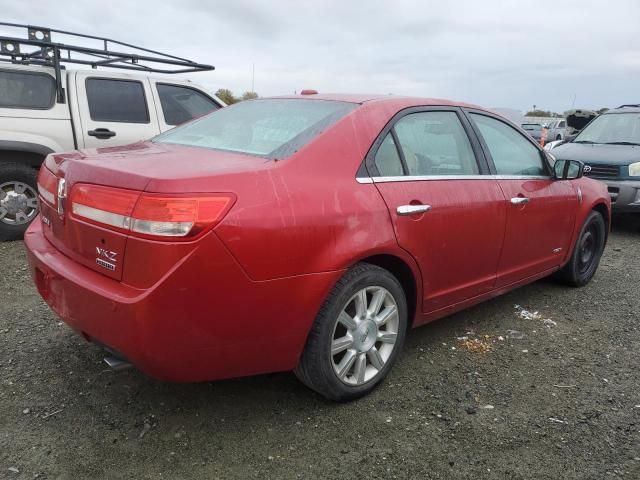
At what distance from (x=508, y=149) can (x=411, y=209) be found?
4.49ft

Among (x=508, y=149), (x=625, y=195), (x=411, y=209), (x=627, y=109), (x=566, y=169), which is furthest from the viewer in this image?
(x=627, y=109)

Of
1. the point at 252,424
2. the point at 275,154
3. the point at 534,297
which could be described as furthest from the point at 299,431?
the point at 534,297

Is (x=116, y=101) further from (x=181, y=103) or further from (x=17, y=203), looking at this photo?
(x=17, y=203)

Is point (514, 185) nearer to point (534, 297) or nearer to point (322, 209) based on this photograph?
point (534, 297)

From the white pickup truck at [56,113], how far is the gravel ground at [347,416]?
2379 millimetres

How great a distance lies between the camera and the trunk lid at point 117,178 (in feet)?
6.96

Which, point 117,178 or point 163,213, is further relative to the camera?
point 117,178

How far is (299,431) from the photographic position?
253 centimetres

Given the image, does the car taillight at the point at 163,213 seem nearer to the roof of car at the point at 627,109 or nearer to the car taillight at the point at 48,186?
the car taillight at the point at 48,186

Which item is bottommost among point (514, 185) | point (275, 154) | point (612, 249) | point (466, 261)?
point (612, 249)

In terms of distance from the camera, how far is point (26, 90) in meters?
5.69

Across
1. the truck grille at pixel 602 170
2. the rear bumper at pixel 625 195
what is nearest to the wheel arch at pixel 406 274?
the rear bumper at pixel 625 195

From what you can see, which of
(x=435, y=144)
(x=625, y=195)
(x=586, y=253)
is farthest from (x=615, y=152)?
(x=435, y=144)

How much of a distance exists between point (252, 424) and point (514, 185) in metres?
2.24
